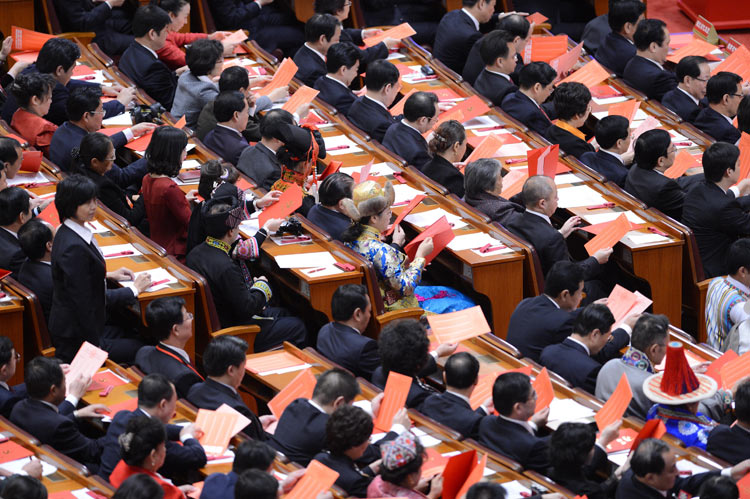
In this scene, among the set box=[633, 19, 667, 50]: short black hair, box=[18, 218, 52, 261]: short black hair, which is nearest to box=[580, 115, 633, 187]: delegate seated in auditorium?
box=[633, 19, 667, 50]: short black hair

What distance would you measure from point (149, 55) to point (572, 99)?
109 inches

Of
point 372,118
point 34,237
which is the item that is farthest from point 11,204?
point 372,118

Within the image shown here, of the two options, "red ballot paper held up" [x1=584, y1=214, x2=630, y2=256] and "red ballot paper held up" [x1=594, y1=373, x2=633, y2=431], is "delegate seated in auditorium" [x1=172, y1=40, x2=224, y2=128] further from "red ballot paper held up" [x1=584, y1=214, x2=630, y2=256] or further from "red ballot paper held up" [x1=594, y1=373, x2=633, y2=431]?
"red ballot paper held up" [x1=594, y1=373, x2=633, y2=431]

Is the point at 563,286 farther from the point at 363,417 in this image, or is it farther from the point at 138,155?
the point at 138,155

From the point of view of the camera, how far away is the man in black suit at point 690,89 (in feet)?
29.6

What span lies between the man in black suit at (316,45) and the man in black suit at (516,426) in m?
4.18

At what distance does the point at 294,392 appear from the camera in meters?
5.59

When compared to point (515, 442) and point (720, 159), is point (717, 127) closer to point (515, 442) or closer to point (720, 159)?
point (720, 159)

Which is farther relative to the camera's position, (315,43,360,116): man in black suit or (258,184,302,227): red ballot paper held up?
(315,43,360,116): man in black suit

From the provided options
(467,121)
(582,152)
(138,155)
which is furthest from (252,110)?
(582,152)

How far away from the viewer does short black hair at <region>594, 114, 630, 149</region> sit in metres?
7.97

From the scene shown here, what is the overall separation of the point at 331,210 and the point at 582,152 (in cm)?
204

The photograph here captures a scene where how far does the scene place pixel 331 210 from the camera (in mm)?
6965

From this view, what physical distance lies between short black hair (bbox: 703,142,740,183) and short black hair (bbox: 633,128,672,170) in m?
0.30
